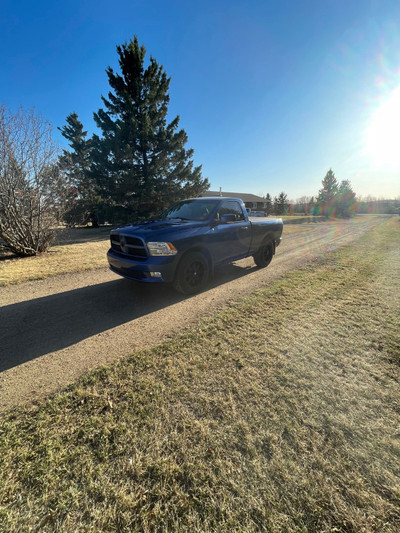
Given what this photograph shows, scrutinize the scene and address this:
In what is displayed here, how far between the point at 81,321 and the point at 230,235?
347cm

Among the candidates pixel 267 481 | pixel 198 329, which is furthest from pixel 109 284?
pixel 267 481

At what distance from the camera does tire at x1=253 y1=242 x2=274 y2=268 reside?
6.30 metres

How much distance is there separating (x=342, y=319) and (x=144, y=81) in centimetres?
2136

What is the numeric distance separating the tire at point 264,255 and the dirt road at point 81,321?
778mm

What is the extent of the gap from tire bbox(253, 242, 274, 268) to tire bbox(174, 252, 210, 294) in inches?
93.4

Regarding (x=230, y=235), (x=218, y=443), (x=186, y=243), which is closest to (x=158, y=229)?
(x=186, y=243)

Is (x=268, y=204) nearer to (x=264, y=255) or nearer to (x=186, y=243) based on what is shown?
(x=264, y=255)

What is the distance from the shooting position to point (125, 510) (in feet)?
4.11

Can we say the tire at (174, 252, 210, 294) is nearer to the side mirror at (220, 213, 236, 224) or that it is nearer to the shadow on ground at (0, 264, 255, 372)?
the shadow on ground at (0, 264, 255, 372)

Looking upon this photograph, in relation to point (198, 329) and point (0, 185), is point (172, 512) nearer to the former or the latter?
point (198, 329)

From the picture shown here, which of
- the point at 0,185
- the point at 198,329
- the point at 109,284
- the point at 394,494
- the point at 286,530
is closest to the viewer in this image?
the point at 286,530

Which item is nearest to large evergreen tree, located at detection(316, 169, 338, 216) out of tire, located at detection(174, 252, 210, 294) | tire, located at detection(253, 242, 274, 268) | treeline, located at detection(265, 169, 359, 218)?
treeline, located at detection(265, 169, 359, 218)

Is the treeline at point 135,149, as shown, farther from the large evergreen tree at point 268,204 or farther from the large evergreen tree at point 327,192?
the large evergreen tree at point 327,192

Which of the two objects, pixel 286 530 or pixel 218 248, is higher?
pixel 218 248
